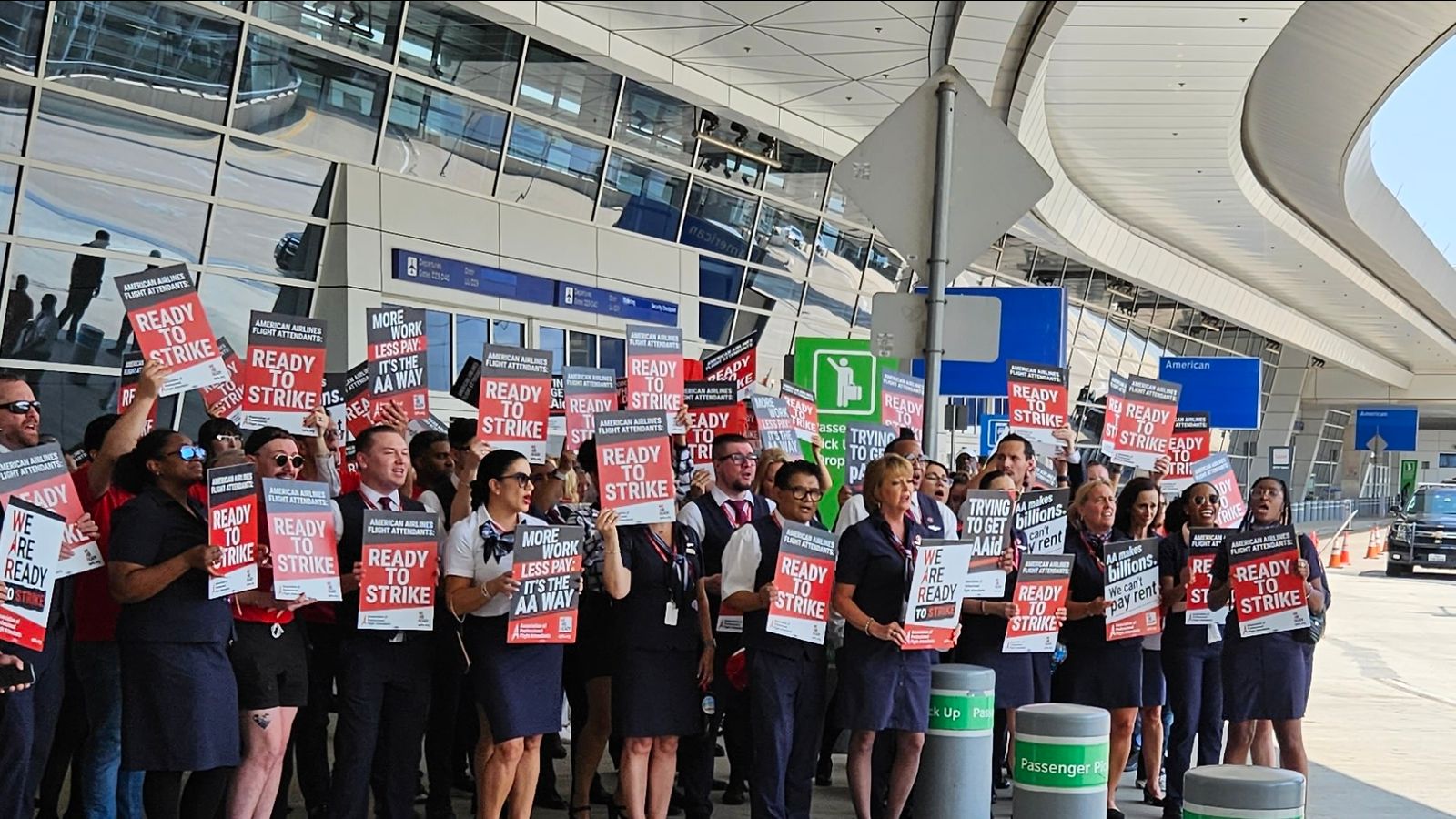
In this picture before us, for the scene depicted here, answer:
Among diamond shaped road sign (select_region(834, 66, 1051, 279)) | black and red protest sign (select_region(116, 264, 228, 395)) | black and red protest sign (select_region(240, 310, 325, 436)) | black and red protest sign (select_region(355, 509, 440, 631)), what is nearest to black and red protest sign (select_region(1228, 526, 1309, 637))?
diamond shaped road sign (select_region(834, 66, 1051, 279))

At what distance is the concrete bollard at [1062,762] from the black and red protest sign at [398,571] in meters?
2.90

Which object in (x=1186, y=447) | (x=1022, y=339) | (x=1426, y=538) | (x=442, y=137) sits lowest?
(x=1186, y=447)

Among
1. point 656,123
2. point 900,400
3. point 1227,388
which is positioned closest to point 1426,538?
point 1227,388

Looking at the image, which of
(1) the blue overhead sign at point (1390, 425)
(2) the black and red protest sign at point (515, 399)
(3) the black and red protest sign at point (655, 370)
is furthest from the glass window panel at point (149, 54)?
(1) the blue overhead sign at point (1390, 425)

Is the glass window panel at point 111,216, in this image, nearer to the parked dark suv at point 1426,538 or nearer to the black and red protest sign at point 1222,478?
the black and red protest sign at point 1222,478

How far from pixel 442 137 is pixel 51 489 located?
11581 millimetres

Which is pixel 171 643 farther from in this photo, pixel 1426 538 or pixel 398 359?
pixel 1426 538

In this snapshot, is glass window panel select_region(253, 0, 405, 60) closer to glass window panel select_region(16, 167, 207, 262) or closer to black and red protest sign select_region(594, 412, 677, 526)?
glass window panel select_region(16, 167, 207, 262)

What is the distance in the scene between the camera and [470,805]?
8820mm

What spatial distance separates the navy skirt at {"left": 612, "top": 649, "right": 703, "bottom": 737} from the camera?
7.52 metres

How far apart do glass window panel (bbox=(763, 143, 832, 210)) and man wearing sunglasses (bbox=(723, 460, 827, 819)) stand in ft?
50.7

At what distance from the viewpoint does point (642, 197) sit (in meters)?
20.5

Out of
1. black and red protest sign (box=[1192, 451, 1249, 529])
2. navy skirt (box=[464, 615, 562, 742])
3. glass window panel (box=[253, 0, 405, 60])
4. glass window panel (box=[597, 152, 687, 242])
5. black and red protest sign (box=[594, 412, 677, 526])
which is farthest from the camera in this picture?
glass window panel (box=[597, 152, 687, 242])

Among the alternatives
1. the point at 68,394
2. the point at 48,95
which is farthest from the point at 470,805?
the point at 48,95
